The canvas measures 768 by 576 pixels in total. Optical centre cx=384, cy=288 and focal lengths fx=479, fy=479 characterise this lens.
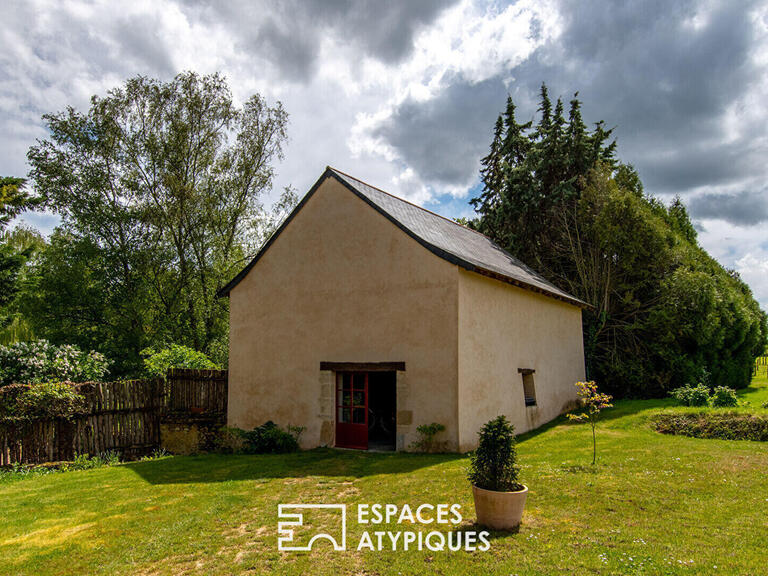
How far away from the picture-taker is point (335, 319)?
41.3 ft

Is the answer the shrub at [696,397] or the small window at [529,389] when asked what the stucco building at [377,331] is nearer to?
the small window at [529,389]

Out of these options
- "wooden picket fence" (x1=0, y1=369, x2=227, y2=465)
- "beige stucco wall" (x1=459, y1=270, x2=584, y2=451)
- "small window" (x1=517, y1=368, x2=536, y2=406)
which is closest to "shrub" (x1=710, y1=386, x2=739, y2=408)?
"beige stucco wall" (x1=459, y1=270, x2=584, y2=451)

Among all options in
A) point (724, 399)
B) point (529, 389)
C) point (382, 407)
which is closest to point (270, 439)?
point (382, 407)

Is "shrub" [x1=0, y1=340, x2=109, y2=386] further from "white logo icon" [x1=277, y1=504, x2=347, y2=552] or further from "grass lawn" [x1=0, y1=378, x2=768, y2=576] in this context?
"white logo icon" [x1=277, y1=504, x2=347, y2=552]

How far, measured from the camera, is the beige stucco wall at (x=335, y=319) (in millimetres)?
11070

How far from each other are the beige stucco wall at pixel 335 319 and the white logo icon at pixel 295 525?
13.9ft

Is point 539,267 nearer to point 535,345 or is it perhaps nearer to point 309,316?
point 535,345

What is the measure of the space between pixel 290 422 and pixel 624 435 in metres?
8.69

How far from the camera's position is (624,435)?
40.1 feet

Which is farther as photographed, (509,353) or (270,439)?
(509,353)

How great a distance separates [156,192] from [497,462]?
67.3 ft

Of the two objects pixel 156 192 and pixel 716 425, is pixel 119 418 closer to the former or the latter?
pixel 156 192

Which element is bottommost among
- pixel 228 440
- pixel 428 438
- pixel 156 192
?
pixel 228 440

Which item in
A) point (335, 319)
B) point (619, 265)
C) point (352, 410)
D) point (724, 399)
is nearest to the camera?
point (352, 410)
